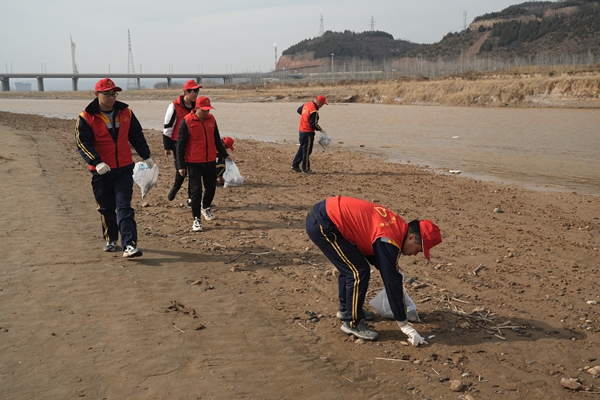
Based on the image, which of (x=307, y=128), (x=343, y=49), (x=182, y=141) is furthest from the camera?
(x=343, y=49)

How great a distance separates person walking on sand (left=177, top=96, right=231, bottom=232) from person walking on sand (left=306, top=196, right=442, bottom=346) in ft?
10.6

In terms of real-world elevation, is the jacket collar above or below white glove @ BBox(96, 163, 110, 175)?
above

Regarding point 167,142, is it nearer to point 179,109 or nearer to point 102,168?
point 179,109

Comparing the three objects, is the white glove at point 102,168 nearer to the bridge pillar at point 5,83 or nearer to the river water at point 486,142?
the river water at point 486,142

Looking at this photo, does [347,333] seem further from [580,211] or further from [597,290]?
[580,211]

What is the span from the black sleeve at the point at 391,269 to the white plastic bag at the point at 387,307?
0.48 meters

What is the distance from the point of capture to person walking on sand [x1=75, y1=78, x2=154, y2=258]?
5.98m

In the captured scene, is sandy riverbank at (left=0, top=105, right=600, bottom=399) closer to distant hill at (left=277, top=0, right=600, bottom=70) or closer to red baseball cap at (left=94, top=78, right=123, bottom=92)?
red baseball cap at (left=94, top=78, right=123, bottom=92)

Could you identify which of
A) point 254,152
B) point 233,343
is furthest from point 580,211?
point 254,152

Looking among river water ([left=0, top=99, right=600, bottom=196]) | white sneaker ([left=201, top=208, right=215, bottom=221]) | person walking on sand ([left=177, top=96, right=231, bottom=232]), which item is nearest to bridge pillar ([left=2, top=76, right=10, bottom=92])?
river water ([left=0, top=99, right=600, bottom=196])

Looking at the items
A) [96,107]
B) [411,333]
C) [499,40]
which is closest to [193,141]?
[96,107]

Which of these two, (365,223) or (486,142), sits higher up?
(365,223)

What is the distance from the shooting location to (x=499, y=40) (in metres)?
104

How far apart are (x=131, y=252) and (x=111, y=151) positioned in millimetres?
1114
